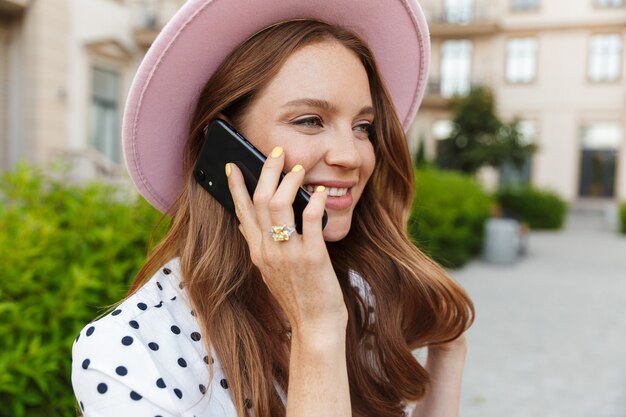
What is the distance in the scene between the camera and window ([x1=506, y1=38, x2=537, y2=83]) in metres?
24.3

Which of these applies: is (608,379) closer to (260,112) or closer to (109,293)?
(109,293)

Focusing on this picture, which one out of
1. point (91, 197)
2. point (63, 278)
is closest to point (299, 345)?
point (63, 278)

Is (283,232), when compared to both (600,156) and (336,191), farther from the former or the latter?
(600,156)

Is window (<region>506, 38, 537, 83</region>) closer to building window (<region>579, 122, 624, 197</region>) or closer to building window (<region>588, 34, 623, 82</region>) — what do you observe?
building window (<region>588, 34, 623, 82</region>)

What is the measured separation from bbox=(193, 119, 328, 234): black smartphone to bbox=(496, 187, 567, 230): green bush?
18.7 meters

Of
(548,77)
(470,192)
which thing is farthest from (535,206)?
(470,192)

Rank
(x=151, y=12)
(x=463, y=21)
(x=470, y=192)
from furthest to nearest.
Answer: (x=463, y=21)
(x=151, y=12)
(x=470, y=192)

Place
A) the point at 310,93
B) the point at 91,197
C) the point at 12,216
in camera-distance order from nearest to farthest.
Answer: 1. the point at 310,93
2. the point at 12,216
3. the point at 91,197

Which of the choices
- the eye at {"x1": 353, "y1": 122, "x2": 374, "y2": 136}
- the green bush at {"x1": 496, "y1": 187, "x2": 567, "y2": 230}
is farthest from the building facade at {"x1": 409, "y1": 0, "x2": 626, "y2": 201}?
the eye at {"x1": 353, "y1": 122, "x2": 374, "y2": 136}

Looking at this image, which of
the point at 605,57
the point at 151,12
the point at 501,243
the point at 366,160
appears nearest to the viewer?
the point at 366,160

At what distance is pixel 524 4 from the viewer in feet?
79.3

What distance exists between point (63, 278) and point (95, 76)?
48.2ft

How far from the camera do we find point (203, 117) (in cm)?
138

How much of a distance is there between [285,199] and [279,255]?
0.11 metres
